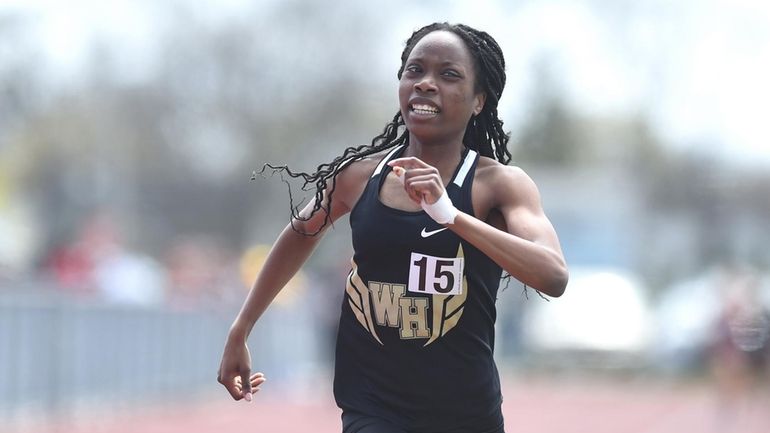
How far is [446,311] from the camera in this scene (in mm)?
5051

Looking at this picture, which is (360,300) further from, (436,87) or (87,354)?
(87,354)

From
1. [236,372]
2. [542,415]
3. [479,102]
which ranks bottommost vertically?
[236,372]

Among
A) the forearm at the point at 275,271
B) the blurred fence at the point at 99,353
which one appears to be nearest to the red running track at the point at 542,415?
the blurred fence at the point at 99,353

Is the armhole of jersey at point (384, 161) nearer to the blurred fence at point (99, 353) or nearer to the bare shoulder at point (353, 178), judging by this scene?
the bare shoulder at point (353, 178)

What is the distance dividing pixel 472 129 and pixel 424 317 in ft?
2.57

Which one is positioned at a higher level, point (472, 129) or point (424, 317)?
point (472, 129)

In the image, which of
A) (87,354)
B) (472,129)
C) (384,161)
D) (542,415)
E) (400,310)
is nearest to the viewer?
(400,310)

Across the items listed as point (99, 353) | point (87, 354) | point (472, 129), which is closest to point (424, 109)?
point (472, 129)

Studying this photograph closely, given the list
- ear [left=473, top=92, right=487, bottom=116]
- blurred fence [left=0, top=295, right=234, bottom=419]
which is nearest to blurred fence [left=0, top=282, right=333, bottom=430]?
blurred fence [left=0, top=295, right=234, bottom=419]

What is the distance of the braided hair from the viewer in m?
5.20

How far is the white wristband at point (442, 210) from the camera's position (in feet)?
15.0

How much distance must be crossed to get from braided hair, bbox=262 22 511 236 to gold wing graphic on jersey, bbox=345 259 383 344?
0.30 m

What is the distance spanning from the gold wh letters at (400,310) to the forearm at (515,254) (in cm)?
46

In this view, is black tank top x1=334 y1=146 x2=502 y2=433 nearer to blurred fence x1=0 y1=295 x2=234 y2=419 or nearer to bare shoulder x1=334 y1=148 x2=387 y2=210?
bare shoulder x1=334 y1=148 x2=387 y2=210
